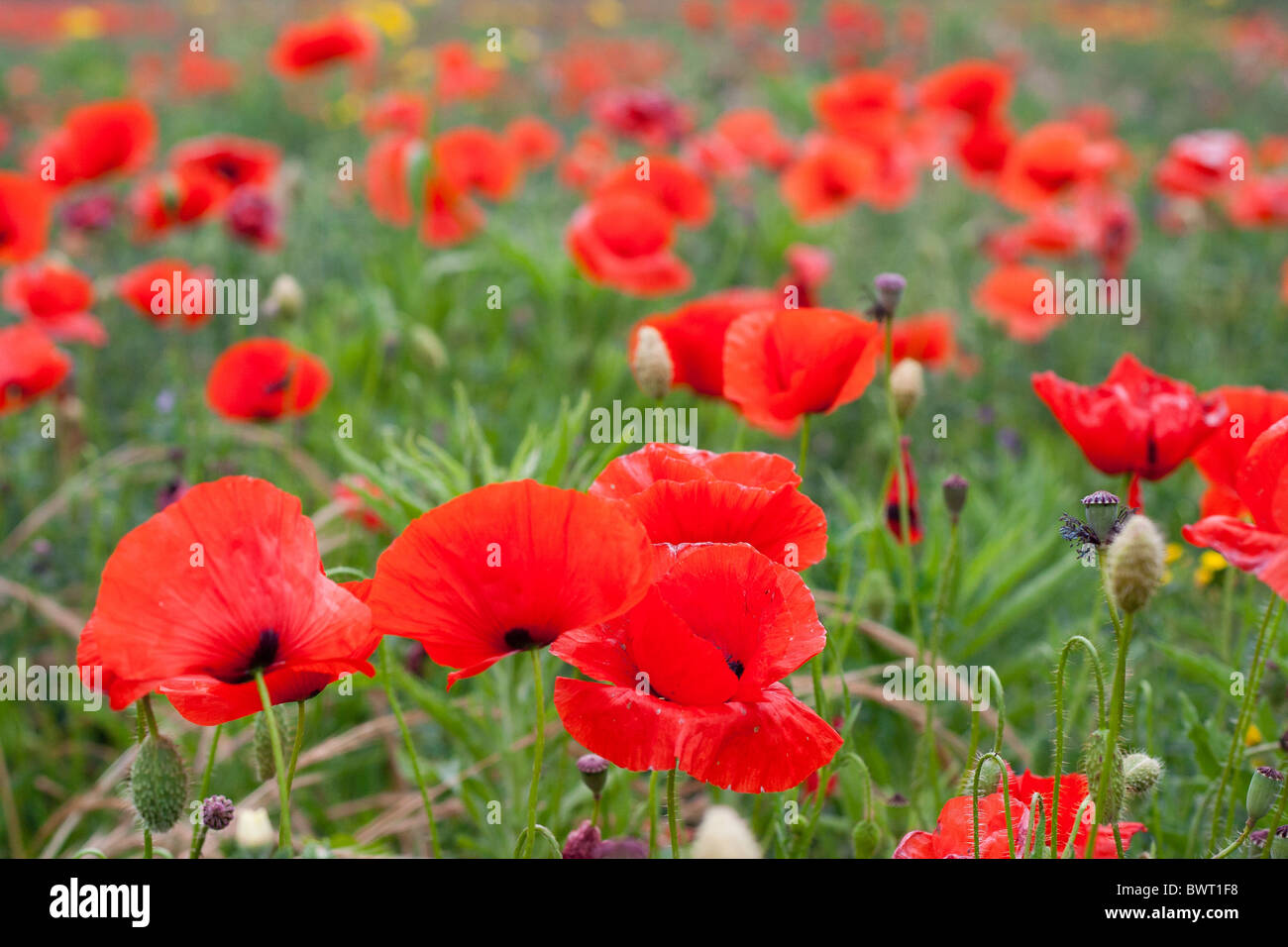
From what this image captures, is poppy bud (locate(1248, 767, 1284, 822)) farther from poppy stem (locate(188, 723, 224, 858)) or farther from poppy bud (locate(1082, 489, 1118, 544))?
poppy stem (locate(188, 723, 224, 858))

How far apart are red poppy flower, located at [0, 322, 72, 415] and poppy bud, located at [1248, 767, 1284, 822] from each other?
1.96m

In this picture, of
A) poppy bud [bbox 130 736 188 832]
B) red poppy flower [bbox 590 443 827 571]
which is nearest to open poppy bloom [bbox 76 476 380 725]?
poppy bud [bbox 130 736 188 832]

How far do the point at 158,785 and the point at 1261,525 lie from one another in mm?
946

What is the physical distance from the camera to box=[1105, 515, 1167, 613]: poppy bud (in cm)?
78

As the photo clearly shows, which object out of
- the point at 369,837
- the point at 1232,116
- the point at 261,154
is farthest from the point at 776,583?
the point at 1232,116

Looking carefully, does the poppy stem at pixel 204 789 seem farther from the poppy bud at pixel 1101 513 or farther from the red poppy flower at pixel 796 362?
the poppy bud at pixel 1101 513

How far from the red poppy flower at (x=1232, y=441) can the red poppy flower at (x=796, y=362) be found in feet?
1.19

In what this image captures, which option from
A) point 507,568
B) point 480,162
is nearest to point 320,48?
point 480,162

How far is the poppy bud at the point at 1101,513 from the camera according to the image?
973 millimetres

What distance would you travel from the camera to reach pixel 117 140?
9.75 ft

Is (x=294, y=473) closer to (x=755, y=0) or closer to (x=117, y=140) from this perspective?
(x=117, y=140)

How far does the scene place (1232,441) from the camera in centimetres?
119

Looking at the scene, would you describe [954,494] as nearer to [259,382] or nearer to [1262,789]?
[1262,789]
